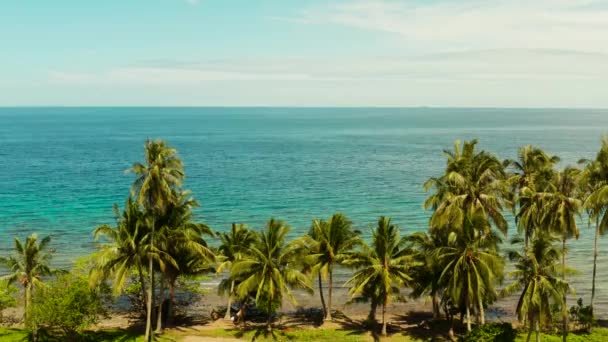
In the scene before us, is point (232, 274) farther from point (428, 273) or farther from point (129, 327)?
point (428, 273)

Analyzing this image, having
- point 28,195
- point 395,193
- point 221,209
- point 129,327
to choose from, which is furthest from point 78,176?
point 129,327

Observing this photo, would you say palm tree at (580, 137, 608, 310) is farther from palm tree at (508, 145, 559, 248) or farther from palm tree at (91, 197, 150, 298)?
palm tree at (91, 197, 150, 298)

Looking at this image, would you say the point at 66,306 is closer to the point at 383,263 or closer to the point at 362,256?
the point at 362,256

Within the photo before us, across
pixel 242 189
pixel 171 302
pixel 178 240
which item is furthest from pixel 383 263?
pixel 242 189

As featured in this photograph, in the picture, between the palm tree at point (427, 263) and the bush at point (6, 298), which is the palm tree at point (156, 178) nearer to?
the bush at point (6, 298)

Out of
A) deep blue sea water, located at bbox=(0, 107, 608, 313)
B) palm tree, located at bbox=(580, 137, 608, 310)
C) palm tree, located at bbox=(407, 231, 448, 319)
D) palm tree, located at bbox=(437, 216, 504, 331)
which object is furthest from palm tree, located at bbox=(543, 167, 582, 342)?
deep blue sea water, located at bbox=(0, 107, 608, 313)
